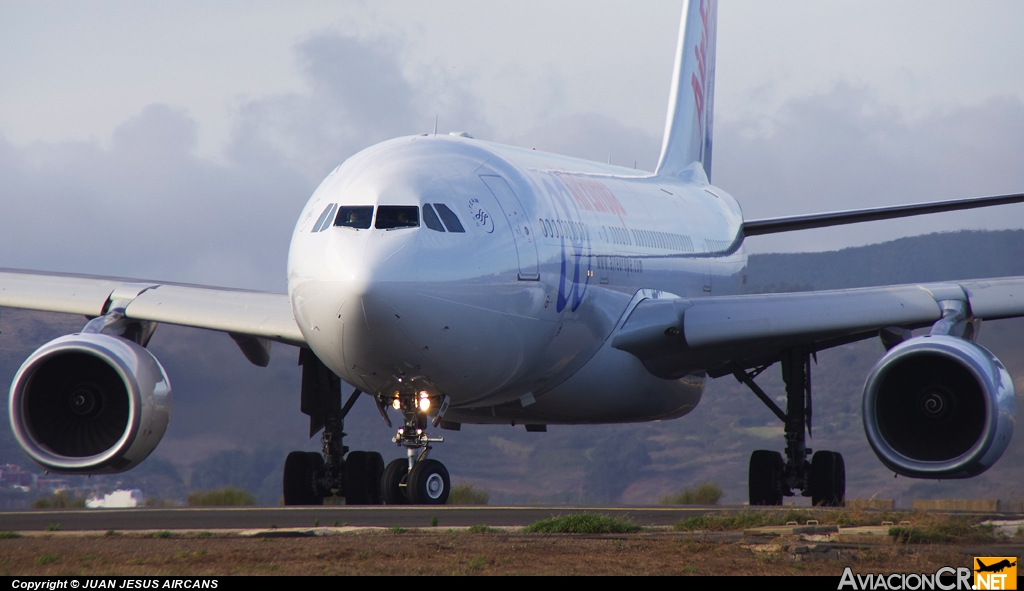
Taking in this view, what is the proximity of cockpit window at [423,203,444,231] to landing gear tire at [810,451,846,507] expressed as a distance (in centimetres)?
806

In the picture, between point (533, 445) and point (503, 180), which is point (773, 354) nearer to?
point (503, 180)

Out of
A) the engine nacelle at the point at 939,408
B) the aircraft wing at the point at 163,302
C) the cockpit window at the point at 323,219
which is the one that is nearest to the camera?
the cockpit window at the point at 323,219

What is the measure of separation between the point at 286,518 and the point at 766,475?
8.51 m

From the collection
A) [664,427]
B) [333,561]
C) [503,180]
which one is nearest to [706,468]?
[664,427]

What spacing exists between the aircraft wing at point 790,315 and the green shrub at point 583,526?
18.7ft

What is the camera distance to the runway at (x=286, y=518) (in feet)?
35.8

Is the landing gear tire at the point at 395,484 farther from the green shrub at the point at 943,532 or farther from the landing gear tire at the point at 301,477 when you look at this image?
the green shrub at the point at 943,532

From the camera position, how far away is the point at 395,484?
13508mm

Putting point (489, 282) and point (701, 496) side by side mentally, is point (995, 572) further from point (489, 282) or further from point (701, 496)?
point (701, 496)

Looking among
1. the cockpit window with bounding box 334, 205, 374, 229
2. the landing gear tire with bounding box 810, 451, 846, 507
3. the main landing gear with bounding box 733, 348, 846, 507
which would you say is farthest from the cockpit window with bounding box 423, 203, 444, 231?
the landing gear tire with bounding box 810, 451, 846, 507

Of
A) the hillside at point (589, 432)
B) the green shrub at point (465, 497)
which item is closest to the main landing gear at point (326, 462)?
the green shrub at point (465, 497)

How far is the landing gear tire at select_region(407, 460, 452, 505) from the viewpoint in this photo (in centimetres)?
1320

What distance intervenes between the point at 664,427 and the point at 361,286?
5416 centimetres

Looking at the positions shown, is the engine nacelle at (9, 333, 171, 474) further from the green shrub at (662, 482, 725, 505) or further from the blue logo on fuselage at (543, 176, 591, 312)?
the green shrub at (662, 482, 725, 505)
